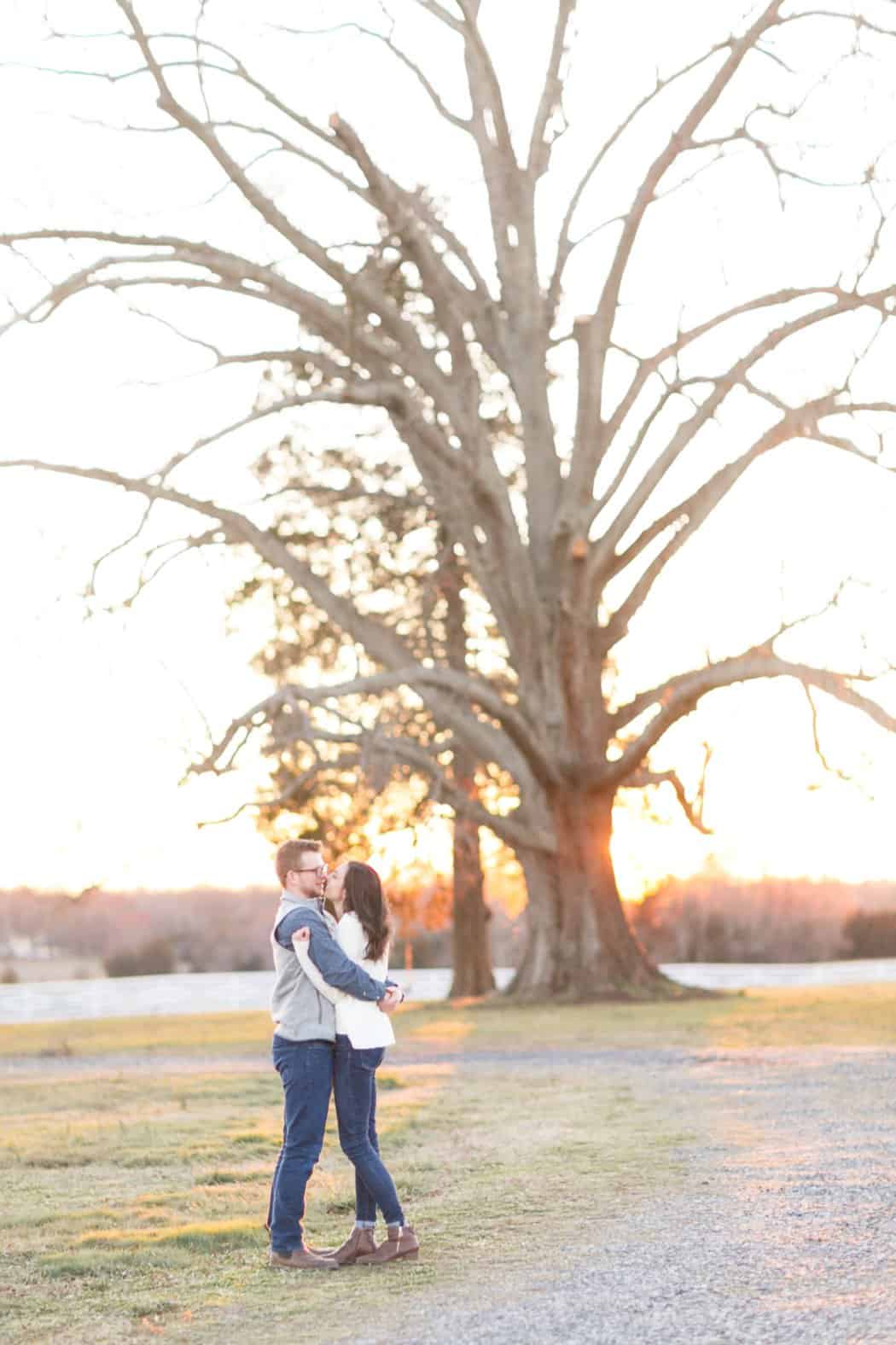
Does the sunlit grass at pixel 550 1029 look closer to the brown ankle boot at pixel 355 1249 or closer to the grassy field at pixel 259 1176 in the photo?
the grassy field at pixel 259 1176

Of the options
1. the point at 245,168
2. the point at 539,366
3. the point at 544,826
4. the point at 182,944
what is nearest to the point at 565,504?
the point at 539,366

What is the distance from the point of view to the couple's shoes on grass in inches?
290

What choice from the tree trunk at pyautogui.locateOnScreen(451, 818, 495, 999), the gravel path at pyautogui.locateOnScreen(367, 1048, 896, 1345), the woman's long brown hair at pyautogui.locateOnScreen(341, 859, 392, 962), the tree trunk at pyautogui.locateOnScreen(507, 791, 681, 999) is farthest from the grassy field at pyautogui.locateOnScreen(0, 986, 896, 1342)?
the tree trunk at pyautogui.locateOnScreen(451, 818, 495, 999)

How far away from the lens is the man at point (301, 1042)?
7402 mm

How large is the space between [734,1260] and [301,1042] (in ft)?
5.92

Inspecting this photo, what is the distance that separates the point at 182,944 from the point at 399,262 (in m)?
31.5

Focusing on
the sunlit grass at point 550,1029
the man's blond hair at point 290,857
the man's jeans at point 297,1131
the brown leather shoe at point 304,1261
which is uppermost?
the man's blond hair at point 290,857

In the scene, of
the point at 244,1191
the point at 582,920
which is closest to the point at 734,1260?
the point at 244,1191

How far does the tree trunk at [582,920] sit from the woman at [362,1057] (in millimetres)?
18215

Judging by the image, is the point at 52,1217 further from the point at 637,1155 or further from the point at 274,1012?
the point at 637,1155

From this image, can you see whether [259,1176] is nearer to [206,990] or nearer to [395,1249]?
[395,1249]

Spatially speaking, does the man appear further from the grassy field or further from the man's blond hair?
the grassy field

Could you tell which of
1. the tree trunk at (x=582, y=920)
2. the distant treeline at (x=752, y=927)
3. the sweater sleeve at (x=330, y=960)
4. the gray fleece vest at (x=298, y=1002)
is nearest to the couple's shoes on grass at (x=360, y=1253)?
the gray fleece vest at (x=298, y=1002)

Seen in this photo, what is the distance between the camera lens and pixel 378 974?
760cm
